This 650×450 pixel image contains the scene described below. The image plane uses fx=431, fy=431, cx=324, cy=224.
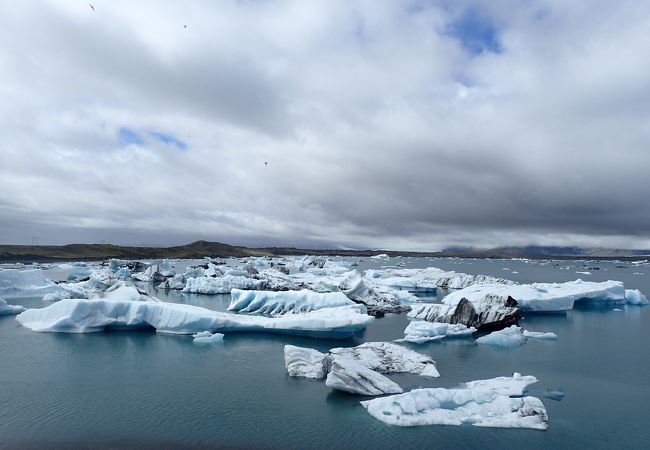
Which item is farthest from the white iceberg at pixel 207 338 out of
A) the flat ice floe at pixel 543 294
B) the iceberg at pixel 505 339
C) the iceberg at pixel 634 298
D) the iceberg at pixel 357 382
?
the iceberg at pixel 634 298

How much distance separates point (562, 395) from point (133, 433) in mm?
9553

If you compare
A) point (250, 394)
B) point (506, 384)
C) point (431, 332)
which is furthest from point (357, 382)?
point (431, 332)

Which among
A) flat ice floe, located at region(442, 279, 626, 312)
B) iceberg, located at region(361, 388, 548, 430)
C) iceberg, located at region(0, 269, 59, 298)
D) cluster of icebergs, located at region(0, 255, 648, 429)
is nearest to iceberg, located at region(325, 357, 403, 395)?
cluster of icebergs, located at region(0, 255, 648, 429)

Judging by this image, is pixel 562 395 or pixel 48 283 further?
pixel 48 283

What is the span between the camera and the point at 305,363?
11.5 m

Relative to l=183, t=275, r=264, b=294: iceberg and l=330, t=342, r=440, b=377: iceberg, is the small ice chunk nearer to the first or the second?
l=330, t=342, r=440, b=377: iceberg

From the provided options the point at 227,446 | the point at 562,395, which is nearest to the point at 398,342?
the point at 562,395

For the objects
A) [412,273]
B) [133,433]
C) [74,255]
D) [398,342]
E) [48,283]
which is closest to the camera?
[133,433]

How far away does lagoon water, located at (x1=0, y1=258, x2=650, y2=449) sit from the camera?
793cm

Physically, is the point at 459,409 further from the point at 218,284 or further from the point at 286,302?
the point at 218,284

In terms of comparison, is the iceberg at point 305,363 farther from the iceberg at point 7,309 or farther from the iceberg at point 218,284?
the iceberg at point 218,284

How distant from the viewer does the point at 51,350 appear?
48.0 ft

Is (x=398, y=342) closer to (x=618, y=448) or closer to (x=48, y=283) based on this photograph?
(x=618, y=448)

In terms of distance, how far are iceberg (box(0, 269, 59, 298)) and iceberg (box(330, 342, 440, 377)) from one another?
87.2 ft
